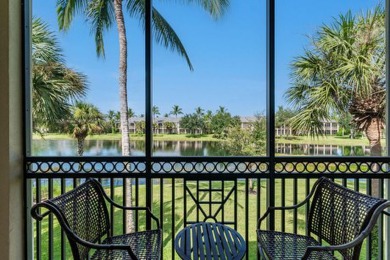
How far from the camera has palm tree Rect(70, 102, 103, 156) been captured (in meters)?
2.20

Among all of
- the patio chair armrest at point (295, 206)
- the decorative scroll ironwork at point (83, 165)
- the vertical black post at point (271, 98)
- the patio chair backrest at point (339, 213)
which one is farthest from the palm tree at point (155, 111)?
the patio chair backrest at point (339, 213)

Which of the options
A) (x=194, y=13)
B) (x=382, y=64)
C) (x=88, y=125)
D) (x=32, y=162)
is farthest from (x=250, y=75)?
(x=32, y=162)

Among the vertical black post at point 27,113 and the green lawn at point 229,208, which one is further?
the green lawn at point 229,208

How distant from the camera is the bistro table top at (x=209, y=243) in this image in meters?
1.52

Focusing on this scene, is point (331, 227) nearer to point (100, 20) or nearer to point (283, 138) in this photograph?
point (283, 138)

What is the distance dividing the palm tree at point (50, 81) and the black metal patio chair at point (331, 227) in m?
1.90

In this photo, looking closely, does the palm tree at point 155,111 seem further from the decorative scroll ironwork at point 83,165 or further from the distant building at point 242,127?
the decorative scroll ironwork at point 83,165

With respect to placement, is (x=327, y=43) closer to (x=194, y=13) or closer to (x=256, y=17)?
(x=256, y=17)

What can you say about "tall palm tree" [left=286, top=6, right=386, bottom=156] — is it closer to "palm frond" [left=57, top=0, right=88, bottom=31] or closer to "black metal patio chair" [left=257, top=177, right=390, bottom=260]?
"black metal patio chair" [left=257, top=177, right=390, bottom=260]

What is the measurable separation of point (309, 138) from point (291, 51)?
2.53 ft

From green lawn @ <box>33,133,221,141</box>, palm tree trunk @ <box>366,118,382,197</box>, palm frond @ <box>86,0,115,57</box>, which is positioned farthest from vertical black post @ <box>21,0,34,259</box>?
palm tree trunk @ <box>366,118,382,197</box>

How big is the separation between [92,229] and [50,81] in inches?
51.9

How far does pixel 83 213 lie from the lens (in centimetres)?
168

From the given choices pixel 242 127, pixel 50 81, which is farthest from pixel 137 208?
pixel 50 81
